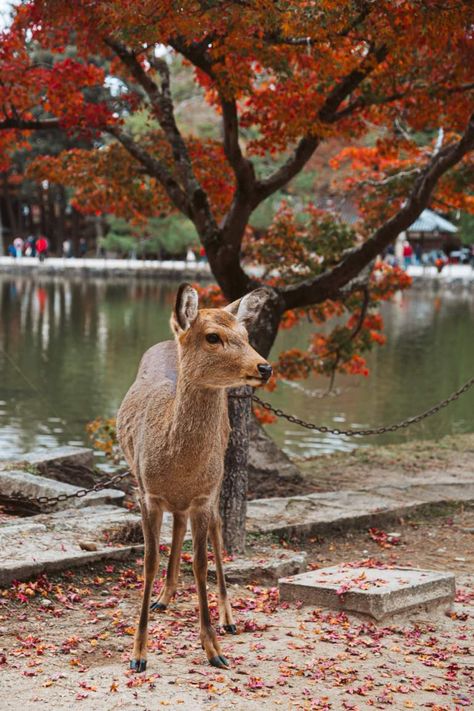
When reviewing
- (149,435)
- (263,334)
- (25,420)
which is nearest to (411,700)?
(149,435)

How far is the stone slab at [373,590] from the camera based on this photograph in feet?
23.1

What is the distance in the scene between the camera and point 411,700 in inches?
225

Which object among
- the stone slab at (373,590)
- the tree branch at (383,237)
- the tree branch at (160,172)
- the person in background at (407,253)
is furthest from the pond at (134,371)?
the stone slab at (373,590)

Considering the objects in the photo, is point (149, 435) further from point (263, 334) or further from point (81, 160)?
point (81, 160)

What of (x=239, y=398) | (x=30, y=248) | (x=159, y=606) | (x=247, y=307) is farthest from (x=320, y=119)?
(x=30, y=248)

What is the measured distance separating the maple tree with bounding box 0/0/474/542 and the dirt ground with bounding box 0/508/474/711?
175cm

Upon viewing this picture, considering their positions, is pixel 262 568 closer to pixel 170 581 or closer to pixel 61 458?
pixel 170 581

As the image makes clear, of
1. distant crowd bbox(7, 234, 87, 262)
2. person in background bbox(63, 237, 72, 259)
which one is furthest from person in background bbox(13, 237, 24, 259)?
person in background bbox(63, 237, 72, 259)

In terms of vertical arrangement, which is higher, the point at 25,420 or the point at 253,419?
the point at 253,419

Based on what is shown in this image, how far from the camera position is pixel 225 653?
6.39 meters

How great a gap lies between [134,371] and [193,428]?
1964cm

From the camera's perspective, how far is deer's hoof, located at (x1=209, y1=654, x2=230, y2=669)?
6109 millimetres

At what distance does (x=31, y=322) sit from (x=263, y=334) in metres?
25.8

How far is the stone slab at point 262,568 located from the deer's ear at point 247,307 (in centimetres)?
262
